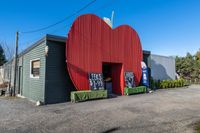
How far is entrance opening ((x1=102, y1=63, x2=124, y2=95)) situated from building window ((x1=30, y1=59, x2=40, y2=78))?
517 centimetres

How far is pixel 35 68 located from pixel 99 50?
4.45 m

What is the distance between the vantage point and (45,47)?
9.55 metres

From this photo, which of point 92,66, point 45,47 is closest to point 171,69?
point 92,66

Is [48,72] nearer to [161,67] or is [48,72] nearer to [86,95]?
[86,95]

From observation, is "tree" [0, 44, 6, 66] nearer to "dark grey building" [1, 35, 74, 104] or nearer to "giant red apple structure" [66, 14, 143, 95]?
"dark grey building" [1, 35, 74, 104]

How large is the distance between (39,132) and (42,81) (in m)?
5.12

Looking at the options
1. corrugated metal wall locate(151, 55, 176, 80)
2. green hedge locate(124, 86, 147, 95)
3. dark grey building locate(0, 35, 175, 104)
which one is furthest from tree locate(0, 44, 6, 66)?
green hedge locate(124, 86, 147, 95)

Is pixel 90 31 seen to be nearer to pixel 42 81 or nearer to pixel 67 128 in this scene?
pixel 42 81

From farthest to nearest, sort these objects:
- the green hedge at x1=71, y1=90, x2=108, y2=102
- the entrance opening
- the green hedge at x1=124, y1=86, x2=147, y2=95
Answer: the entrance opening < the green hedge at x1=124, y1=86, x2=147, y2=95 < the green hedge at x1=71, y1=90, x2=108, y2=102

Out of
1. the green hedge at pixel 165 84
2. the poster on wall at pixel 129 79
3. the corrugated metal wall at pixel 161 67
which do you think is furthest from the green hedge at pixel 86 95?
the corrugated metal wall at pixel 161 67

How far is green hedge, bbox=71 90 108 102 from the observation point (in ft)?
32.3

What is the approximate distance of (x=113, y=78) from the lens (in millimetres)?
13930

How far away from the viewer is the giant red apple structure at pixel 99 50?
10422 mm

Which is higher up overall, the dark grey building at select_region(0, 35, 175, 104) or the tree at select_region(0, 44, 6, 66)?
the tree at select_region(0, 44, 6, 66)
